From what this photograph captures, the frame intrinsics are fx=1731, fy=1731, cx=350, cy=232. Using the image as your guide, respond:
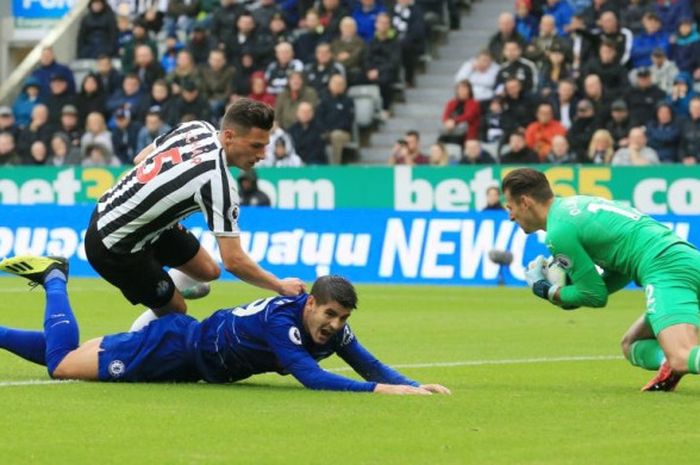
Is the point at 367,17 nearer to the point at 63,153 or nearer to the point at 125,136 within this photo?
the point at 125,136

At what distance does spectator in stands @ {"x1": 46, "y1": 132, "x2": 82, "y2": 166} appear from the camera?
98.6 feet

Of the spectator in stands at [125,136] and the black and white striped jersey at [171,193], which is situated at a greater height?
the black and white striped jersey at [171,193]

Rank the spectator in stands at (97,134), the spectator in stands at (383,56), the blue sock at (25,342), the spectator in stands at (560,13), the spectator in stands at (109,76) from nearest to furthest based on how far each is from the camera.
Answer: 1. the blue sock at (25,342)
2. the spectator in stands at (560,13)
3. the spectator in stands at (383,56)
4. the spectator in stands at (97,134)
5. the spectator in stands at (109,76)

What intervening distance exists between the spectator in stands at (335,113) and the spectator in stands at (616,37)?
14.5 feet

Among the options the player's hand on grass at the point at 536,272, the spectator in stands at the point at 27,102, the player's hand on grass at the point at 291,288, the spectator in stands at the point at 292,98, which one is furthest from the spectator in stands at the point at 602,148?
the player's hand on grass at the point at 291,288

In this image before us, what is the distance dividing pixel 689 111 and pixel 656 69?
130 cm

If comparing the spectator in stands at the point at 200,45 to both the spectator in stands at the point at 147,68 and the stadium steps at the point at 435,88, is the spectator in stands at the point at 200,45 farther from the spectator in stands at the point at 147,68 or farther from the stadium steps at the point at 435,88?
the stadium steps at the point at 435,88

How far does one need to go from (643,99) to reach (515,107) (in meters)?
2.21

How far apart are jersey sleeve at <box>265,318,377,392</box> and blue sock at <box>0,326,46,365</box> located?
1.84 metres

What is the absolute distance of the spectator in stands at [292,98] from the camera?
2897cm

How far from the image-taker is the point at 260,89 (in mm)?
29500

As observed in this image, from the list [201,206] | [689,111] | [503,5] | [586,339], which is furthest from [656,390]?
[503,5]

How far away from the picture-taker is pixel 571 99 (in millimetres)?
26453

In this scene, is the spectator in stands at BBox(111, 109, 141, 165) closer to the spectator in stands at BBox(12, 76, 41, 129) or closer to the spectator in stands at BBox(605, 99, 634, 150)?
the spectator in stands at BBox(12, 76, 41, 129)
